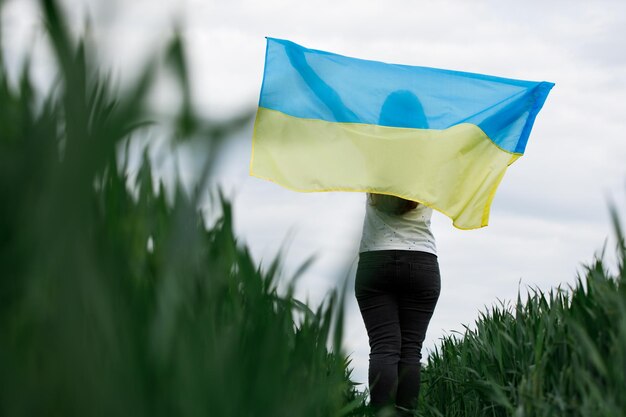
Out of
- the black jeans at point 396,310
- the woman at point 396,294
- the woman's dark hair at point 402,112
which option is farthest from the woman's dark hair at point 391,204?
the woman's dark hair at point 402,112

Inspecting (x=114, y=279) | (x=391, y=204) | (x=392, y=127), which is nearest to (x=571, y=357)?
(x=391, y=204)

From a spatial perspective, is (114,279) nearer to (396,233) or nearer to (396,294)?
(396,233)

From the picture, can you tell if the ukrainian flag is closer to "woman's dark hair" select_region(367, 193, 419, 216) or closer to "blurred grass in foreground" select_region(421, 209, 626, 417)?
"woman's dark hair" select_region(367, 193, 419, 216)

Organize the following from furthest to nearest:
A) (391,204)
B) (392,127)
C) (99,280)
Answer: (392,127)
(391,204)
(99,280)

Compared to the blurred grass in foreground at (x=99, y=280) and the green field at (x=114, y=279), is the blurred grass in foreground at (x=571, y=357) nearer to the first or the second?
the green field at (x=114, y=279)

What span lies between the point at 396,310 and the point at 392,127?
1.42 metres

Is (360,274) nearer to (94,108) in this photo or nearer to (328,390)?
(328,390)

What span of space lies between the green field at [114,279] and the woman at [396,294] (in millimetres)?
1843

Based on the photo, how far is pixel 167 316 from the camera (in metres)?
1.47

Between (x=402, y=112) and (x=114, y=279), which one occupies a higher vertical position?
(x=402, y=112)

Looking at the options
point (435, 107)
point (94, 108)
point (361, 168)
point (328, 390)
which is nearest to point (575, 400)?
point (328, 390)

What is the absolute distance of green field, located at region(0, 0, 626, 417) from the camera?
3.71 feet

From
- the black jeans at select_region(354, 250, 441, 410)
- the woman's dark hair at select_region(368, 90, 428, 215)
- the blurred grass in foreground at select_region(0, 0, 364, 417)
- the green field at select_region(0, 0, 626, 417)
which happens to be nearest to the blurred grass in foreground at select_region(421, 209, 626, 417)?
the black jeans at select_region(354, 250, 441, 410)

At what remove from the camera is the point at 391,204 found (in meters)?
4.62
